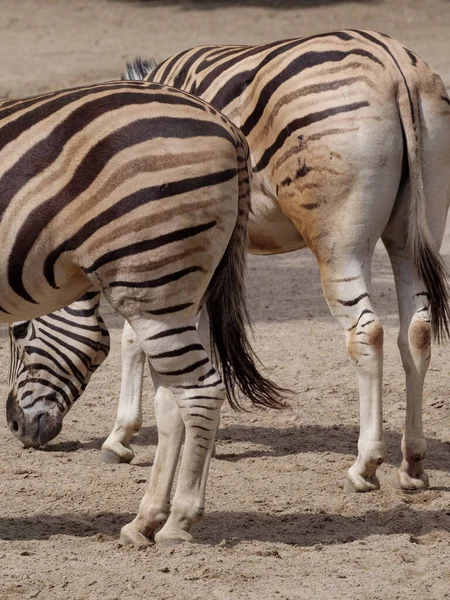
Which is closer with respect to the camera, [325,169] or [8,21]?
[325,169]

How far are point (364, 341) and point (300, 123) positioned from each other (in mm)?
1087

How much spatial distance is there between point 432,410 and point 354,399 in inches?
20.0

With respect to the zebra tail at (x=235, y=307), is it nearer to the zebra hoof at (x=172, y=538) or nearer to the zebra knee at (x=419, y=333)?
the zebra hoof at (x=172, y=538)

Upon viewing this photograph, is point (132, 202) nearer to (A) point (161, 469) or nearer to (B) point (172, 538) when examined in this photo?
(A) point (161, 469)

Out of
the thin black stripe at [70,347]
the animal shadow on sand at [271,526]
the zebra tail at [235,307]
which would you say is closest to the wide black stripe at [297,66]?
the zebra tail at [235,307]

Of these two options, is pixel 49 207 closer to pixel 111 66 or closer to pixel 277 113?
pixel 277 113

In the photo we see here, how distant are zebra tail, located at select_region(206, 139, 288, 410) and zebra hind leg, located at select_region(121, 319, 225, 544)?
0.30m

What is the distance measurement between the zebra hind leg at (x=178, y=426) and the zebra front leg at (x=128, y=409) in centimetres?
120

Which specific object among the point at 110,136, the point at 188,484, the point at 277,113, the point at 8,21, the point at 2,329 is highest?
the point at 8,21

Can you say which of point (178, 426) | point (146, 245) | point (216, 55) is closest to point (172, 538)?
point (178, 426)

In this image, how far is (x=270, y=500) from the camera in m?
4.64

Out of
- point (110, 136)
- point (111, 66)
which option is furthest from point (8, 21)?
point (110, 136)

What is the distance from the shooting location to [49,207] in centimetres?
365

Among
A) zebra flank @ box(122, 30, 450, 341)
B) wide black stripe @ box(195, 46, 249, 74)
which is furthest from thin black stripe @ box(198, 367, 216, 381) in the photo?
wide black stripe @ box(195, 46, 249, 74)
